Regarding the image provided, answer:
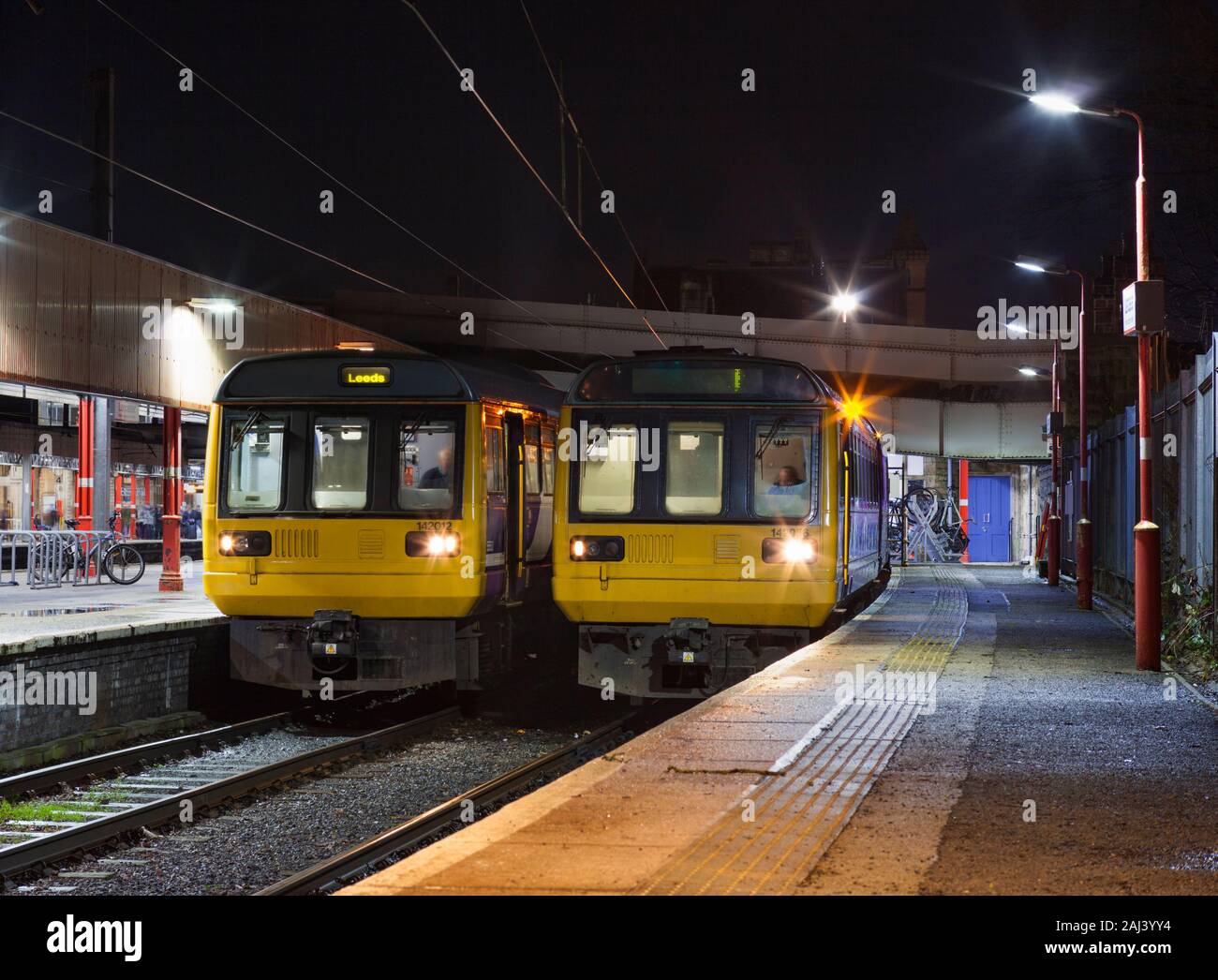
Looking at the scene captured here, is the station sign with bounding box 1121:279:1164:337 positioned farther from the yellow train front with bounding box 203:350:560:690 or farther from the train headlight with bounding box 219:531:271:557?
the train headlight with bounding box 219:531:271:557

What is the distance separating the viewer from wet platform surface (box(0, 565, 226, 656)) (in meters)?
12.8

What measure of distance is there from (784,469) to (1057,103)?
15.5 ft

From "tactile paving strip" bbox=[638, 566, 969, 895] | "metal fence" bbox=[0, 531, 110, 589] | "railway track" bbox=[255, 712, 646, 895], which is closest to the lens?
"tactile paving strip" bbox=[638, 566, 969, 895]

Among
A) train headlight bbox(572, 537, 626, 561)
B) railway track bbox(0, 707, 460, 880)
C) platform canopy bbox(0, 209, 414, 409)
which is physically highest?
platform canopy bbox(0, 209, 414, 409)

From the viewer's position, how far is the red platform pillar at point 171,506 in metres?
21.4

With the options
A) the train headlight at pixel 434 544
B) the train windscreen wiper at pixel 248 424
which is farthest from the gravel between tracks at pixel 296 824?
the train windscreen wiper at pixel 248 424

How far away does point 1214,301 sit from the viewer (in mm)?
23344

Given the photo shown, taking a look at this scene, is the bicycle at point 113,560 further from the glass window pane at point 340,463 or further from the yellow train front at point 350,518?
the glass window pane at point 340,463

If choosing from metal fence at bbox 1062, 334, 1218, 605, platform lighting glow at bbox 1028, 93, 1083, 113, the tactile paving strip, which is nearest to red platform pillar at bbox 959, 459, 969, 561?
metal fence at bbox 1062, 334, 1218, 605

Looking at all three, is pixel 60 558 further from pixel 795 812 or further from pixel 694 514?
pixel 795 812

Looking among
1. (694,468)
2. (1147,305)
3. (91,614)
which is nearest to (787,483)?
(694,468)

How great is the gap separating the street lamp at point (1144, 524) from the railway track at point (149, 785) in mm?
6649

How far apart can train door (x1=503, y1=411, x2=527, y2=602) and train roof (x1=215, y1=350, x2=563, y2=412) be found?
92 cm
